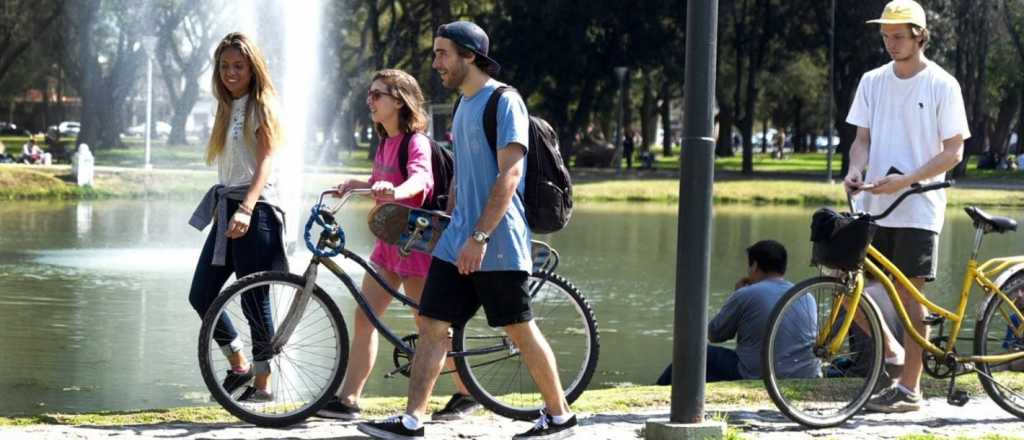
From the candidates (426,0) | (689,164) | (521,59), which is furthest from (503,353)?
(426,0)

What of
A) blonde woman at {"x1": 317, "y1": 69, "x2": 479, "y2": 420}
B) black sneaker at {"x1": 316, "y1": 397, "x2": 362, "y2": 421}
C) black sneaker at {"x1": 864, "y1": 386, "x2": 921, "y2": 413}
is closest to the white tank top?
blonde woman at {"x1": 317, "y1": 69, "x2": 479, "y2": 420}

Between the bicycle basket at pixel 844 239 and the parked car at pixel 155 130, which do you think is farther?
the parked car at pixel 155 130

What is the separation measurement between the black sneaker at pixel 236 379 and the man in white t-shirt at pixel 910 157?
286cm

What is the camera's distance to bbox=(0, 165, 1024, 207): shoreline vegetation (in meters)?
32.2

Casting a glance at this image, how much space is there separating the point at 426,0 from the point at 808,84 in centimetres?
2555

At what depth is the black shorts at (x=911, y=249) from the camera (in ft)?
24.7

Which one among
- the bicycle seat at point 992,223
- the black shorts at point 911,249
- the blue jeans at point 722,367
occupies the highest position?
the bicycle seat at point 992,223

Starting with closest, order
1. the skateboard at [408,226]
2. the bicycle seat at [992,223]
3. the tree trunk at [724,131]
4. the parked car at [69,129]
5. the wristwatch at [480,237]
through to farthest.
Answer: the wristwatch at [480,237] → the skateboard at [408,226] → the bicycle seat at [992,223] → the tree trunk at [724,131] → the parked car at [69,129]

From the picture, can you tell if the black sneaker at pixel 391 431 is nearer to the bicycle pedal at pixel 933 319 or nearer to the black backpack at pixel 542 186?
the black backpack at pixel 542 186

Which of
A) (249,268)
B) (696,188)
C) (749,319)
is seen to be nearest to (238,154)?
(249,268)

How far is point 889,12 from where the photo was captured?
7.46 m

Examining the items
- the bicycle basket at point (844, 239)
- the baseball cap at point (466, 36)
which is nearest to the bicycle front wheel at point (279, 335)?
the baseball cap at point (466, 36)

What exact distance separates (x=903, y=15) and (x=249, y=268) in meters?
3.20

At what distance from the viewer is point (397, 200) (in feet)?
23.4
